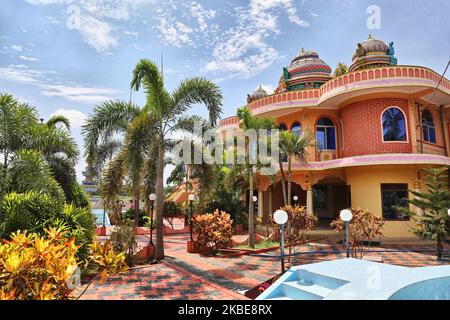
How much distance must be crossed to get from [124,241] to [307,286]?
245 inches

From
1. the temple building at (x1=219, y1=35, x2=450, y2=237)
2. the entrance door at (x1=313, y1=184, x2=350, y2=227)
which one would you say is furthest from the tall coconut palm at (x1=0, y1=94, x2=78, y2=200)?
the entrance door at (x1=313, y1=184, x2=350, y2=227)

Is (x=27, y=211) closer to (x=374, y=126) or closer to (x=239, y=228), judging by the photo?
(x=239, y=228)

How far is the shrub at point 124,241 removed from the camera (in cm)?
919

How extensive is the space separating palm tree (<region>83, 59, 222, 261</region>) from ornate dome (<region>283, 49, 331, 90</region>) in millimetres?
10891

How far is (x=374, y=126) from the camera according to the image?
48.1ft

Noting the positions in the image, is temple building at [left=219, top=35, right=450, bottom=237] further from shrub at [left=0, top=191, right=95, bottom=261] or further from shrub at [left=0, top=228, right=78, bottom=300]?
shrub at [left=0, top=228, right=78, bottom=300]

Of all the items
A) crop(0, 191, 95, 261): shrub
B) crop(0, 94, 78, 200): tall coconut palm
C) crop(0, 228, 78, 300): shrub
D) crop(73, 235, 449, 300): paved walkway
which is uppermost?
crop(0, 94, 78, 200): tall coconut palm

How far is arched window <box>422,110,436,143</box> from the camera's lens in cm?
1600

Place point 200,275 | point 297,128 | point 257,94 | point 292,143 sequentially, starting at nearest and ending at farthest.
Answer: point 200,275 < point 292,143 < point 297,128 < point 257,94

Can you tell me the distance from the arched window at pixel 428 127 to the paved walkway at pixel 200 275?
6695 millimetres

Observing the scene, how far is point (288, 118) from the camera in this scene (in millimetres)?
17625

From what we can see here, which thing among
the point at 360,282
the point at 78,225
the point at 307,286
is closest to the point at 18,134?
the point at 78,225
